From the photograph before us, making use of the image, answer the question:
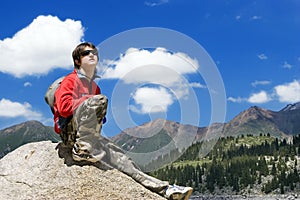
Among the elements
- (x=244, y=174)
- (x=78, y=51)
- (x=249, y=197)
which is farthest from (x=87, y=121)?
(x=244, y=174)

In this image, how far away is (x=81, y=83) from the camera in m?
7.07

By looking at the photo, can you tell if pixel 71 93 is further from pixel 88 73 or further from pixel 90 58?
pixel 90 58

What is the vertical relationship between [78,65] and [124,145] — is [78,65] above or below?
above

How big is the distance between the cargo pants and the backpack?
0.64 meters

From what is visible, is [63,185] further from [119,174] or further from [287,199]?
[287,199]

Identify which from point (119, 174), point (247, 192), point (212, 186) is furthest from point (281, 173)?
point (119, 174)

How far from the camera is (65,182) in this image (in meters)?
7.11

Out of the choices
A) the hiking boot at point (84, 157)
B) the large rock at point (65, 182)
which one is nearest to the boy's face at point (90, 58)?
the hiking boot at point (84, 157)

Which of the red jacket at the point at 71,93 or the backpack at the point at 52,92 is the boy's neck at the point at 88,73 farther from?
the backpack at the point at 52,92

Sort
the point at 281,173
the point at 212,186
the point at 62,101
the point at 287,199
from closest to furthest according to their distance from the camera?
the point at 62,101
the point at 287,199
the point at 281,173
the point at 212,186

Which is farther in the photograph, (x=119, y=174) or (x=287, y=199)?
(x=287, y=199)

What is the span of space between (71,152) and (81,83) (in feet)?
3.77

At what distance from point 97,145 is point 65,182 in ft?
2.41

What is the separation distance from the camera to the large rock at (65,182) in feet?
23.2
